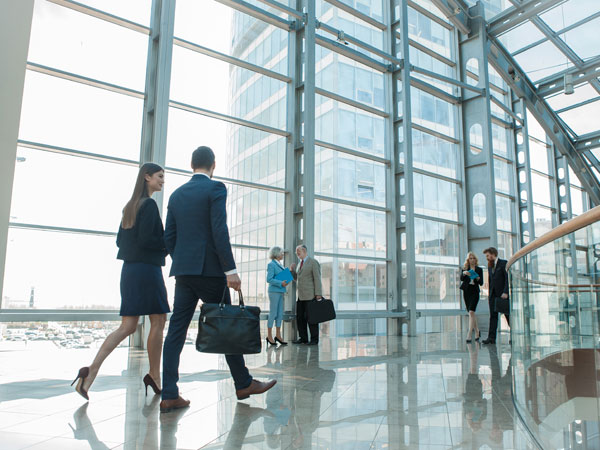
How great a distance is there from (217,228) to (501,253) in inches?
453

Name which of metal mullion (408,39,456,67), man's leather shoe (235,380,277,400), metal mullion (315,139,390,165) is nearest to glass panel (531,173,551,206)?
metal mullion (408,39,456,67)

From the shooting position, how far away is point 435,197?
11164mm

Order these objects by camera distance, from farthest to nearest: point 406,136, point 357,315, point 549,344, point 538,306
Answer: point 406,136 → point 357,315 → point 538,306 → point 549,344

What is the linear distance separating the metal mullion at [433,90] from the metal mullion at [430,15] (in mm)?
1831

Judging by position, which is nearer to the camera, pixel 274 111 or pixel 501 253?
pixel 274 111

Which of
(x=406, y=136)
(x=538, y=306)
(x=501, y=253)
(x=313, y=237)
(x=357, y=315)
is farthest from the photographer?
(x=501, y=253)

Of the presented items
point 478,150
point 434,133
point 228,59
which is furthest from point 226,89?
point 478,150

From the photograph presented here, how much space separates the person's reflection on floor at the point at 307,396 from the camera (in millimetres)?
2208

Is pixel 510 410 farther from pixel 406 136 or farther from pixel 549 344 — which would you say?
pixel 406 136

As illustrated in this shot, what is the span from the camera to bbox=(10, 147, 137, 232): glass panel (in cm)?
571

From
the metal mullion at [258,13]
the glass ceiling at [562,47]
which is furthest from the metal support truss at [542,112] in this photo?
the metal mullion at [258,13]

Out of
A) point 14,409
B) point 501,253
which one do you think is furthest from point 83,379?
point 501,253

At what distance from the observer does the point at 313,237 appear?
7891mm

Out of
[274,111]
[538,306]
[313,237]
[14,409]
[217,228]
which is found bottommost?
[14,409]
